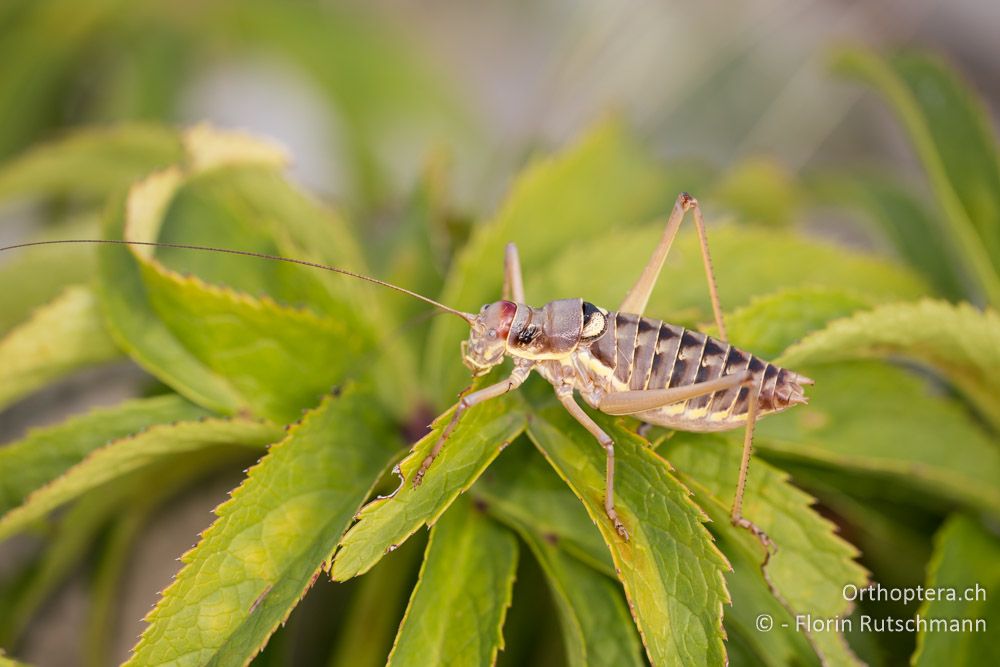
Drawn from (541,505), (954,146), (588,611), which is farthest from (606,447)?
(954,146)

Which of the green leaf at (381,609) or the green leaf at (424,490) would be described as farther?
the green leaf at (381,609)

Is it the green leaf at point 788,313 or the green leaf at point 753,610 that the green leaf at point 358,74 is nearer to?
the green leaf at point 788,313

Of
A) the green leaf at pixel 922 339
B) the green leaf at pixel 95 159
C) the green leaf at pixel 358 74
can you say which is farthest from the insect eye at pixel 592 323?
the green leaf at pixel 358 74

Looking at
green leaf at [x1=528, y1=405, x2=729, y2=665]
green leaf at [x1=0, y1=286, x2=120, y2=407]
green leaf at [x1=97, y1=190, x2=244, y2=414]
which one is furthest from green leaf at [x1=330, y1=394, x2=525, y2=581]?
green leaf at [x1=0, y1=286, x2=120, y2=407]

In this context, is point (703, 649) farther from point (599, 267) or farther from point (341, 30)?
point (341, 30)

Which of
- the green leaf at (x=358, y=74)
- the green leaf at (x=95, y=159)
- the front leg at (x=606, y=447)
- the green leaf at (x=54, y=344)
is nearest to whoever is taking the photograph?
the front leg at (x=606, y=447)
